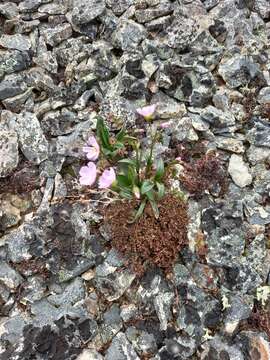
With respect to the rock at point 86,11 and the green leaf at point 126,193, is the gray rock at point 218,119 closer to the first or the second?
the green leaf at point 126,193

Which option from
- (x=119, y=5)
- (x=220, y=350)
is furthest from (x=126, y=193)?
(x=119, y=5)

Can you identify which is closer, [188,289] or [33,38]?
[188,289]

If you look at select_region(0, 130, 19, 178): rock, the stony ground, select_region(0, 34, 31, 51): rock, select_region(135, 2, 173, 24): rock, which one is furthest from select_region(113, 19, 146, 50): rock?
select_region(0, 130, 19, 178): rock

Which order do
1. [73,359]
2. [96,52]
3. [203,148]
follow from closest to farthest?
[73,359]
[203,148]
[96,52]

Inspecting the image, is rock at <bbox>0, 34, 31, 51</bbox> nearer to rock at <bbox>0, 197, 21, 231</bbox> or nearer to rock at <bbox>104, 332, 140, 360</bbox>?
rock at <bbox>0, 197, 21, 231</bbox>

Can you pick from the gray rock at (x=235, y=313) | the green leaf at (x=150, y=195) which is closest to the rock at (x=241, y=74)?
the green leaf at (x=150, y=195)

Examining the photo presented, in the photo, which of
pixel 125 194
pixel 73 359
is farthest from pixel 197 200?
pixel 73 359

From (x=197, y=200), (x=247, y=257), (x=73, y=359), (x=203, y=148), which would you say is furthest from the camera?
(x=203, y=148)

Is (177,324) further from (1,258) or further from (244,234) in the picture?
(1,258)

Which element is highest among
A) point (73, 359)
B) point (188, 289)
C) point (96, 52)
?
point (96, 52)
